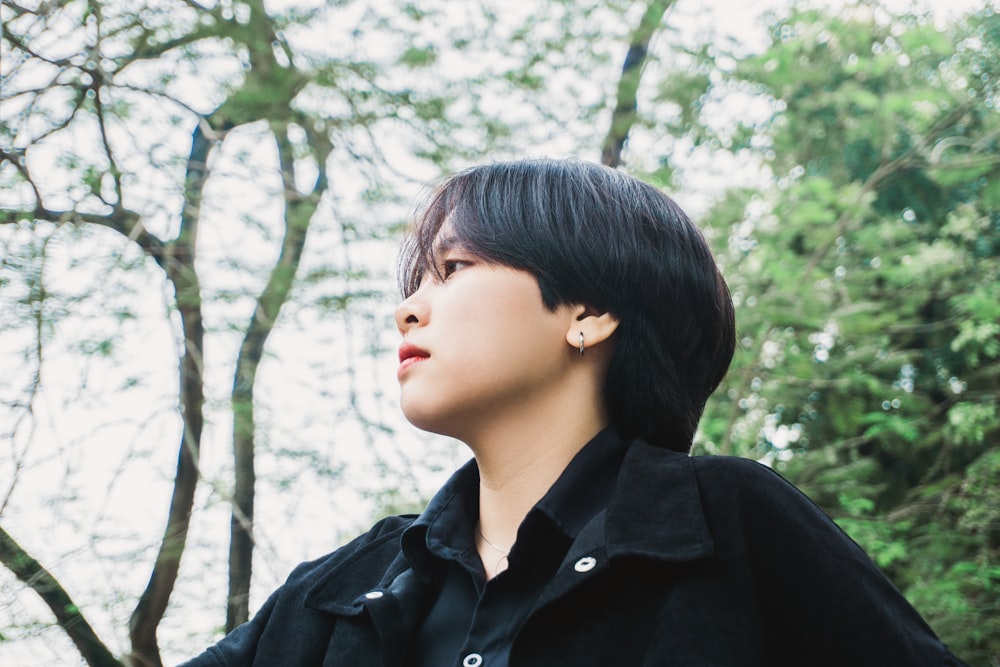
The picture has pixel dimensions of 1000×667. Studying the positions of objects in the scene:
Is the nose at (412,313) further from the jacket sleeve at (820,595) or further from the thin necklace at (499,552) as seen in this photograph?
the jacket sleeve at (820,595)

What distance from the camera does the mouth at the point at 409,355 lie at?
4.83 ft

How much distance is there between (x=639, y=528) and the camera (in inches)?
51.6

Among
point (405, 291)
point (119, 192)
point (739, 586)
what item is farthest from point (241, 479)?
point (739, 586)

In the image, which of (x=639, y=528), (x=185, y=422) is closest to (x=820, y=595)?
(x=639, y=528)

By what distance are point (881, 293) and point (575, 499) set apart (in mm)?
4625

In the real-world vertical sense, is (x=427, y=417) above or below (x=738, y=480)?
above

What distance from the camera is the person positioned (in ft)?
4.06

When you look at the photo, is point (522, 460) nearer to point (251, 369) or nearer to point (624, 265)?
point (624, 265)

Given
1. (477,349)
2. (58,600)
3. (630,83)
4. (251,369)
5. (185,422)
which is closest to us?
(477,349)

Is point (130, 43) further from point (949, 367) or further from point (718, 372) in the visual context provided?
point (949, 367)

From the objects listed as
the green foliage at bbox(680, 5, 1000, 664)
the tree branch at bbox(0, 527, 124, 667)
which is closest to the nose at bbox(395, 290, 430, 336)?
the tree branch at bbox(0, 527, 124, 667)

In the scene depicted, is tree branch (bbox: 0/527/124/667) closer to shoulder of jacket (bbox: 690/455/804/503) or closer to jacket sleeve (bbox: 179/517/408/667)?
jacket sleeve (bbox: 179/517/408/667)

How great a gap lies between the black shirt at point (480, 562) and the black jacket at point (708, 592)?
0.20ft

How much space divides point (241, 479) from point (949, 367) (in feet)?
14.2
